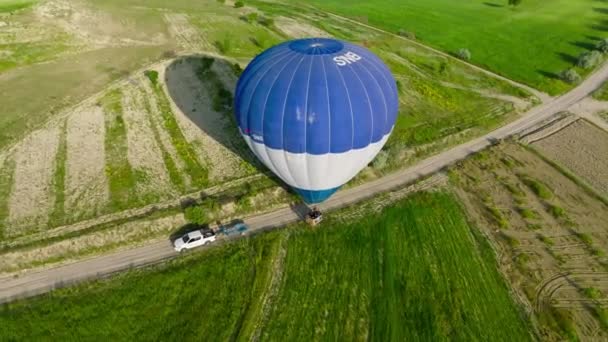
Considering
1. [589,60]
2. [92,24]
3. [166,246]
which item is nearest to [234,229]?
[166,246]

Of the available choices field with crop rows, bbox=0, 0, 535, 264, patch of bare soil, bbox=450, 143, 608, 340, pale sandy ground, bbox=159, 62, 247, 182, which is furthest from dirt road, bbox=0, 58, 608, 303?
pale sandy ground, bbox=159, 62, 247, 182

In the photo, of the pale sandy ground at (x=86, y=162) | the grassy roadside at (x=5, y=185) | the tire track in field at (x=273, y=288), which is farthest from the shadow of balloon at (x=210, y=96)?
the grassy roadside at (x=5, y=185)

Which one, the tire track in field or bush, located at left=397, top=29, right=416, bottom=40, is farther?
bush, located at left=397, top=29, right=416, bottom=40

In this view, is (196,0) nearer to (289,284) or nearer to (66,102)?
(66,102)

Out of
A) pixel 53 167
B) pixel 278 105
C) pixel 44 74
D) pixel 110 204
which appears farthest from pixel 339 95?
pixel 44 74

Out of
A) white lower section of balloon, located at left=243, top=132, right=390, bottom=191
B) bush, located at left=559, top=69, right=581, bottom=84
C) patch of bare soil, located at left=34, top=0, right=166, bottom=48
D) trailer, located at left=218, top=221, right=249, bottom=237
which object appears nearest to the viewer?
white lower section of balloon, located at left=243, top=132, right=390, bottom=191

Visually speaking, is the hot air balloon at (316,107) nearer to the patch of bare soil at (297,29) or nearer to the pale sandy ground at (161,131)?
the pale sandy ground at (161,131)

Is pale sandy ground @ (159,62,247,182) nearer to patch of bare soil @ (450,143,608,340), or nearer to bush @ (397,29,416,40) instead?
patch of bare soil @ (450,143,608,340)
